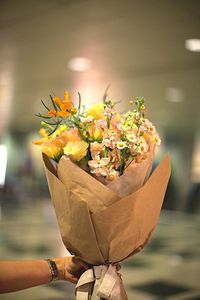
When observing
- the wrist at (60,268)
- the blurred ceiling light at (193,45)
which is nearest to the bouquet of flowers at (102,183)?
the wrist at (60,268)

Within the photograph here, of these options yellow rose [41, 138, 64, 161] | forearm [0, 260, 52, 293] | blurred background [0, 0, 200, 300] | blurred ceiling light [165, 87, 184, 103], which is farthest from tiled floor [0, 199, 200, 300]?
blurred ceiling light [165, 87, 184, 103]

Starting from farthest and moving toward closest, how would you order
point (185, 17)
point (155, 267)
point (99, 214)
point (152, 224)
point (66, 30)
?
point (66, 30)
point (185, 17)
point (155, 267)
point (152, 224)
point (99, 214)

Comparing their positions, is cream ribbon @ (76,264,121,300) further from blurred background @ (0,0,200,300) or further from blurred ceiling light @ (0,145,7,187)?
blurred ceiling light @ (0,145,7,187)

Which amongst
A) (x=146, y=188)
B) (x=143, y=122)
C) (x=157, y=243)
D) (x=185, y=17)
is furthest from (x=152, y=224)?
(x=157, y=243)

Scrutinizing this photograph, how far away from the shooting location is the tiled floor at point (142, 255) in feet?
14.2

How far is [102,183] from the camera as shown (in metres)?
1.38

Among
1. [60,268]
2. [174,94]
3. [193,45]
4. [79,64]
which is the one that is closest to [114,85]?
[79,64]

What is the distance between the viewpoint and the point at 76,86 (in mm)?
10914

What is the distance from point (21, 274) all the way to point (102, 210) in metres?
0.42

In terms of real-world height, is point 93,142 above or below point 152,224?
above

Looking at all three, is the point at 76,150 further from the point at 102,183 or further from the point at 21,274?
the point at 21,274

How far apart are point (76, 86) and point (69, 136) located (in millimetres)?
9616

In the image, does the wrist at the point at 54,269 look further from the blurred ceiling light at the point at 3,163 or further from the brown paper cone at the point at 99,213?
the blurred ceiling light at the point at 3,163

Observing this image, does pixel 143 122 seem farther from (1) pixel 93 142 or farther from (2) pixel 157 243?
(2) pixel 157 243
